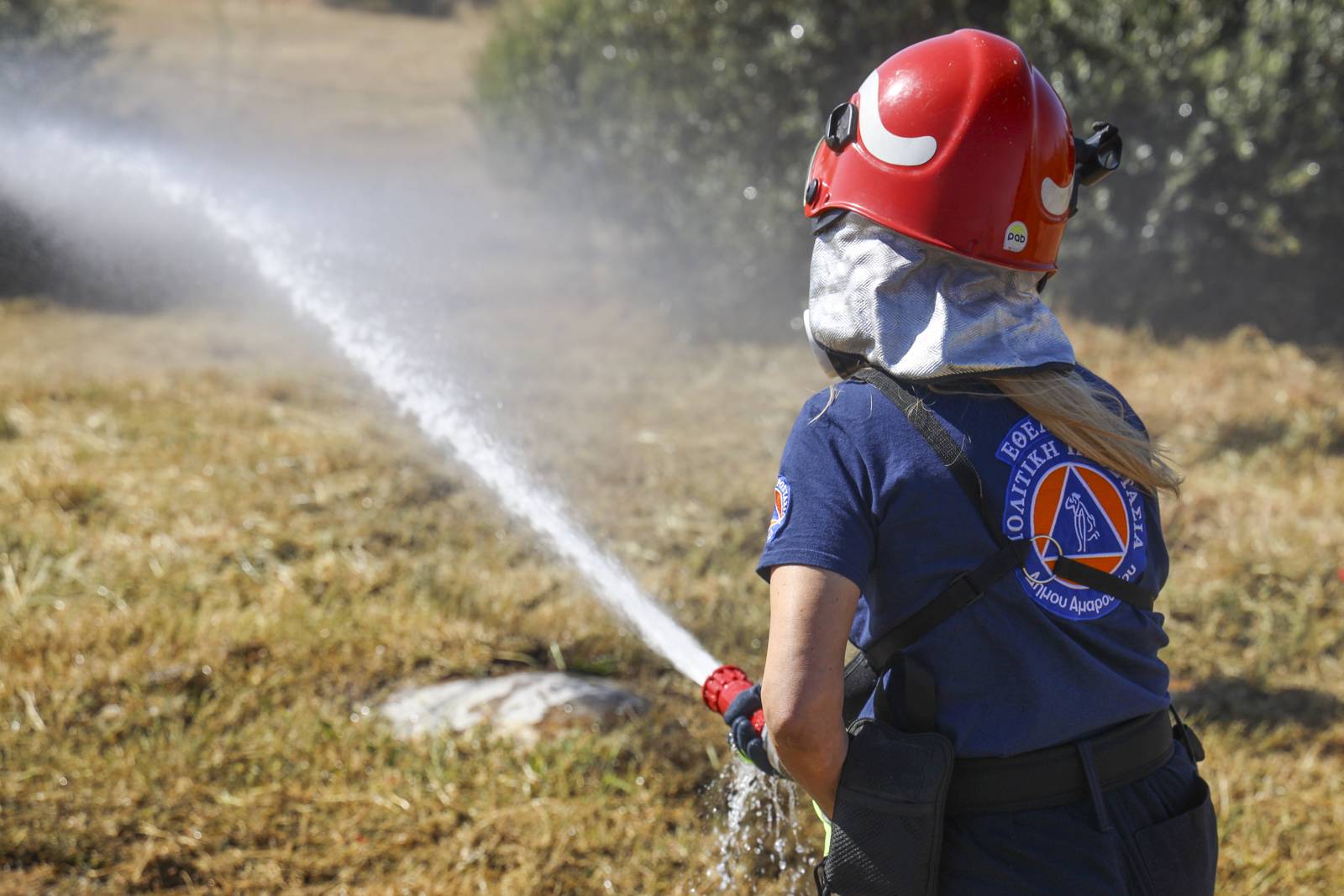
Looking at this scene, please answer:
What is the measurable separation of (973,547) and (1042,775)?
0.38 metres

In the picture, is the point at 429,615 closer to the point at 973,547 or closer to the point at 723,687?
the point at 723,687

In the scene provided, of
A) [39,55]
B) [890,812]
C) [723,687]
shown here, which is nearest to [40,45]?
[39,55]

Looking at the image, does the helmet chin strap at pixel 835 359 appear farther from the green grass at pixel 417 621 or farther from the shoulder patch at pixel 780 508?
the green grass at pixel 417 621

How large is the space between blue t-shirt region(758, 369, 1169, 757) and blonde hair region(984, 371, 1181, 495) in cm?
3

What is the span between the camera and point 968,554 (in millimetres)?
1719

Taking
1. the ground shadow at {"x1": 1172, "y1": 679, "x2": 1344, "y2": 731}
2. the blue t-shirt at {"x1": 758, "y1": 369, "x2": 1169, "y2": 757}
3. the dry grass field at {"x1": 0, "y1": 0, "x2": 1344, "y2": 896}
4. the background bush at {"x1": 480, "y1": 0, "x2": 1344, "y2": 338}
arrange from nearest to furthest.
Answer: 1. the blue t-shirt at {"x1": 758, "y1": 369, "x2": 1169, "y2": 757}
2. the dry grass field at {"x1": 0, "y1": 0, "x2": 1344, "y2": 896}
3. the ground shadow at {"x1": 1172, "y1": 679, "x2": 1344, "y2": 731}
4. the background bush at {"x1": 480, "y1": 0, "x2": 1344, "y2": 338}

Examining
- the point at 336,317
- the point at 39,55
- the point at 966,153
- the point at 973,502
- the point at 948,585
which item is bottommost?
the point at 336,317

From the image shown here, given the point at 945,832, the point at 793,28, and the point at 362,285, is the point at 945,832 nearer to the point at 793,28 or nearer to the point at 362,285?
the point at 362,285

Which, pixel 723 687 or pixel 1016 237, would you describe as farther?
pixel 723 687

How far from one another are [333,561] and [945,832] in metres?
3.04

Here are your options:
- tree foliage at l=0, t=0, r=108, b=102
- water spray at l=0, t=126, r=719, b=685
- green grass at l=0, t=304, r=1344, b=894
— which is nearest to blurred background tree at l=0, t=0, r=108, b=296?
tree foliage at l=0, t=0, r=108, b=102

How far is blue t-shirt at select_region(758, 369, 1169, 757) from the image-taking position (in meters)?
1.70

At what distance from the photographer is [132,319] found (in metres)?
8.30

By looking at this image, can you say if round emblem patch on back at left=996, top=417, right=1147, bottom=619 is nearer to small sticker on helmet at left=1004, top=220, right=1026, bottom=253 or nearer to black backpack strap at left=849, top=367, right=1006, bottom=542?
black backpack strap at left=849, top=367, right=1006, bottom=542
